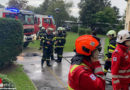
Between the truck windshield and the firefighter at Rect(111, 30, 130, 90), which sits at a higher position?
the truck windshield

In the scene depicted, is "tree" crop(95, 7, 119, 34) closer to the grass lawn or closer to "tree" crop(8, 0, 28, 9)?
"tree" crop(8, 0, 28, 9)

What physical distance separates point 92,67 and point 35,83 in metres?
4.24

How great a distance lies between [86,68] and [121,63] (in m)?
1.64

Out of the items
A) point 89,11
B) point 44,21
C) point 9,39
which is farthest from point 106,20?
point 9,39

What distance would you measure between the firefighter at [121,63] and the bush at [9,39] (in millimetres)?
4822

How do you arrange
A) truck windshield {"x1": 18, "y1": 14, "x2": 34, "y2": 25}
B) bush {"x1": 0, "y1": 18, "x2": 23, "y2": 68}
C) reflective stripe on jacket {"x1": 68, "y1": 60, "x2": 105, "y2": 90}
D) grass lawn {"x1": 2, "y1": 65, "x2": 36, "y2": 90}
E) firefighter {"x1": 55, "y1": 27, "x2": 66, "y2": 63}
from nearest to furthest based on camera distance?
reflective stripe on jacket {"x1": 68, "y1": 60, "x2": 105, "y2": 90} < grass lawn {"x1": 2, "y1": 65, "x2": 36, "y2": 90} < bush {"x1": 0, "y1": 18, "x2": 23, "y2": 68} < firefighter {"x1": 55, "y1": 27, "x2": 66, "y2": 63} < truck windshield {"x1": 18, "y1": 14, "x2": 34, "y2": 25}

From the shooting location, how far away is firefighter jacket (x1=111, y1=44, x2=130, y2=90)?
3322 mm

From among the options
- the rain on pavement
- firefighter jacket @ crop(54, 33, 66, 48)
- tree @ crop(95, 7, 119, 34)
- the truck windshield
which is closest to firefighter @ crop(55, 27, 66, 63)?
firefighter jacket @ crop(54, 33, 66, 48)

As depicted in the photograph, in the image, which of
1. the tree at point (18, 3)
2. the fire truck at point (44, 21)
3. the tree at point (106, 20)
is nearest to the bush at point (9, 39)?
the fire truck at point (44, 21)

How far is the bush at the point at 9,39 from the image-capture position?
681 centimetres

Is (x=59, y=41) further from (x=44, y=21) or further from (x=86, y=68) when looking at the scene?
(x=44, y=21)

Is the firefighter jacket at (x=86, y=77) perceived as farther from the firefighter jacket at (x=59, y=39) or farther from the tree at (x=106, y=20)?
the tree at (x=106, y=20)

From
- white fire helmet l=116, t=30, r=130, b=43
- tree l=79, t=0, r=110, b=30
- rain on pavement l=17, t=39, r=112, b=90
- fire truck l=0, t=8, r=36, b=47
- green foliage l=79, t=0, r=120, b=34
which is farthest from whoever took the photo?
tree l=79, t=0, r=110, b=30

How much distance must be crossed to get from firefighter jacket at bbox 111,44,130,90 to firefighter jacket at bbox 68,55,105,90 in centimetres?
134
